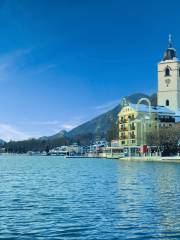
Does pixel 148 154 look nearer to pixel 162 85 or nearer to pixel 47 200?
pixel 162 85

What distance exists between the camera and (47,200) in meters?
32.3

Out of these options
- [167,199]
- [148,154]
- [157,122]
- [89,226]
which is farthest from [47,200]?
[157,122]

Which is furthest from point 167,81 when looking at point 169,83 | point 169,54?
point 169,54

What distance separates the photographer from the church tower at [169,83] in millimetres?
169375

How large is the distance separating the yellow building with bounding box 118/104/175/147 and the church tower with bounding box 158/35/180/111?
994cm

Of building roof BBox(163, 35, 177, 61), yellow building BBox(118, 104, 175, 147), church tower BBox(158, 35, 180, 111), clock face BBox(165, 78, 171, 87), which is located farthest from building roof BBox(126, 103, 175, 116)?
building roof BBox(163, 35, 177, 61)

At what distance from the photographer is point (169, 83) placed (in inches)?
6737

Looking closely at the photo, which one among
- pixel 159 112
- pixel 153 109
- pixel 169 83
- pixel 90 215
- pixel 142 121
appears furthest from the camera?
pixel 169 83

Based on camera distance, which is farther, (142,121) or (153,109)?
(153,109)

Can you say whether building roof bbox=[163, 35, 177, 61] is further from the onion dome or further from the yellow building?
the yellow building

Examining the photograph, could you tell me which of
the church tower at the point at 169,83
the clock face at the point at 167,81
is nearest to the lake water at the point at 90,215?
the church tower at the point at 169,83

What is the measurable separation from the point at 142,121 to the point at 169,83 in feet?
83.7

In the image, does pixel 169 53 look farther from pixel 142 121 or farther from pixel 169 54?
pixel 142 121

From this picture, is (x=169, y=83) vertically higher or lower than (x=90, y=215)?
higher
